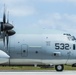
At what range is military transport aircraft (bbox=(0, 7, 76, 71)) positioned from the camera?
4231cm

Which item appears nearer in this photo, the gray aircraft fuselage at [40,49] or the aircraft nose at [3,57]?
the aircraft nose at [3,57]

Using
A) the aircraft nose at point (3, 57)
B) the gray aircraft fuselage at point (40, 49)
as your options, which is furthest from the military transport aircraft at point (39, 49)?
the aircraft nose at point (3, 57)

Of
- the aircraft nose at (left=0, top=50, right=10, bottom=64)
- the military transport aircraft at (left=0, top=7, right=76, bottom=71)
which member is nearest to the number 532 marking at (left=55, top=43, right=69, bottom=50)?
the military transport aircraft at (left=0, top=7, right=76, bottom=71)

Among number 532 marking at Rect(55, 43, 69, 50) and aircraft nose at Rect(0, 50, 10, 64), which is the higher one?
number 532 marking at Rect(55, 43, 69, 50)

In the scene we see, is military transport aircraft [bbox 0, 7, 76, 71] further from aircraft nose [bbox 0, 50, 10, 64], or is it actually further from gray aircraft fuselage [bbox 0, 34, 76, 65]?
aircraft nose [bbox 0, 50, 10, 64]

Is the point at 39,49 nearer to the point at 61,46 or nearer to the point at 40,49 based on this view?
the point at 40,49

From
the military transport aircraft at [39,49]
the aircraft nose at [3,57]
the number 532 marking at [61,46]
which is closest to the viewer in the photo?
the aircraft nose at [3,57]

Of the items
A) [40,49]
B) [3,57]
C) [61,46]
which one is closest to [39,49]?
[40,49]

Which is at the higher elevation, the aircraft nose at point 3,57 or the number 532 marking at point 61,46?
the number 532 marking at point 61,46

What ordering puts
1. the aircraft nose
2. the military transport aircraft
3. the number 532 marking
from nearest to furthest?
the aircraft nose
the military transport aircraft
the number 532 marking

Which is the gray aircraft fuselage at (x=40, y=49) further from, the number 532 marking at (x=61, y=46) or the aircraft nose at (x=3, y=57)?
the aircraft nose at (x=3, y=57)

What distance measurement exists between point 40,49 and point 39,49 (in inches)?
4.5

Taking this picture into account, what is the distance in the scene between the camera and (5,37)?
1598 inches

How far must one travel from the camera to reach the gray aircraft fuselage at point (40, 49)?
139ft
